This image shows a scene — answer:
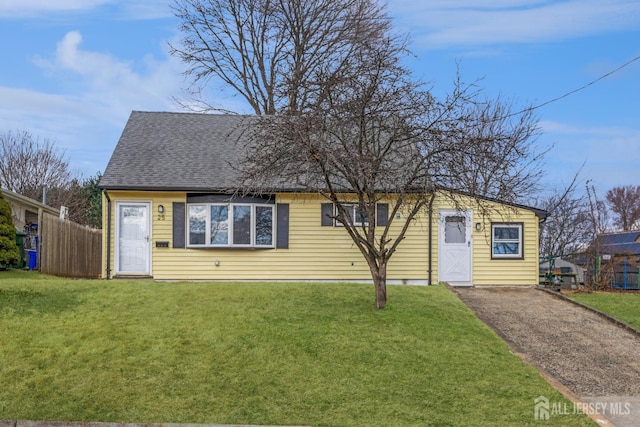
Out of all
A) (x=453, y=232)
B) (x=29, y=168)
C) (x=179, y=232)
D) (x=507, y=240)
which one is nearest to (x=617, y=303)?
(x=507, y=240)

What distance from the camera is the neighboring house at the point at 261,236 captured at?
51.1 ft

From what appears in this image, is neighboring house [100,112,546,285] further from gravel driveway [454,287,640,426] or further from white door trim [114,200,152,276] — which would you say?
gravel driveway [454,287,640,426]

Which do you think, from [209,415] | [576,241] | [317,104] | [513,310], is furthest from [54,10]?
[576,241]

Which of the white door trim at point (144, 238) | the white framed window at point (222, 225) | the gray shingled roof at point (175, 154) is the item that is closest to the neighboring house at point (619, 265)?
the white framed window at point (222, 225)

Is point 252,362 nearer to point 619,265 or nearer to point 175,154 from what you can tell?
point 175,154

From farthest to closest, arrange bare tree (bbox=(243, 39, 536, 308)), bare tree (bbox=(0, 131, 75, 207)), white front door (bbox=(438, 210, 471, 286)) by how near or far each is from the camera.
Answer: bare tree (bbox=(0, 131, 75, 207))
white front door (bbox=(438, 210, 471, 286))
bare tree (bbox=(243, 39, 536, 308))

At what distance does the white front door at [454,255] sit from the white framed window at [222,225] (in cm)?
488

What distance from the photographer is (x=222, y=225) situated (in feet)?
51.3

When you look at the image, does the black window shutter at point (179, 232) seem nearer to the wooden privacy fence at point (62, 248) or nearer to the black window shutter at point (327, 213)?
the black window shutter at point (327, 213)

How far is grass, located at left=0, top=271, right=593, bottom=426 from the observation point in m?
6.73

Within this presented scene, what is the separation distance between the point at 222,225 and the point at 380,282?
6.24m

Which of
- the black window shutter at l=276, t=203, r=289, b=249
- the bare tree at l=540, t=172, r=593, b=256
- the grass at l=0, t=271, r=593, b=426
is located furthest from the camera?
the bare tree at l=540, t=172, r=593, b=256

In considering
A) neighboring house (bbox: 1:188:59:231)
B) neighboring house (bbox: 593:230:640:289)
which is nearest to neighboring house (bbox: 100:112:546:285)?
neighboring house (bbox: 593:230:640:289)

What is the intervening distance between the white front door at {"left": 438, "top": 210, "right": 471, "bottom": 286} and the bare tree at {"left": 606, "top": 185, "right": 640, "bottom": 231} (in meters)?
31.4
